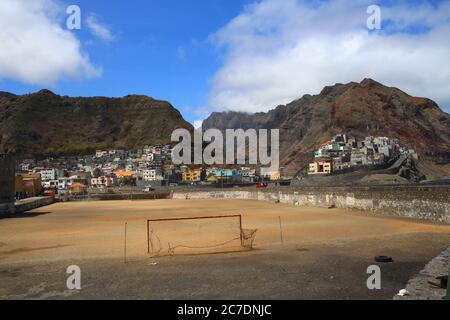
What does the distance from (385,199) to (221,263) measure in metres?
17.9

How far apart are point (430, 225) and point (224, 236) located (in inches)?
385

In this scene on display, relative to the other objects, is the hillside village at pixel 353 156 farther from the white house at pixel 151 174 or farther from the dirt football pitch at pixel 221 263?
the dirt football pitch at pixel 221 263

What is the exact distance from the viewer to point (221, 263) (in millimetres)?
11648

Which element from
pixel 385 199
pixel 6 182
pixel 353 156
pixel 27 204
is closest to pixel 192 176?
pixel 353 156

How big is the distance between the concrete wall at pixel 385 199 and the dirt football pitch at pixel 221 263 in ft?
5.52

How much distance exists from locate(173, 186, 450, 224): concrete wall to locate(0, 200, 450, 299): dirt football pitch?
1.68 m

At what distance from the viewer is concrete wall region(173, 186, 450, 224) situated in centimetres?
2094

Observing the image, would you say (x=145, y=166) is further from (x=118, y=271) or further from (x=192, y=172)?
(x=118, y=271)

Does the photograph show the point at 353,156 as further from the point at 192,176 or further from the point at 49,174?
the point at 49,174

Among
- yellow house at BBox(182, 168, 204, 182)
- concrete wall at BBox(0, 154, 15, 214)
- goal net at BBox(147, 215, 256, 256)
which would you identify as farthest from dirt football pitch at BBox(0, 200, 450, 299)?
yellow house at BBox(182, 168, 204, 182)

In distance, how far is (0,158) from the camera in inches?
1357

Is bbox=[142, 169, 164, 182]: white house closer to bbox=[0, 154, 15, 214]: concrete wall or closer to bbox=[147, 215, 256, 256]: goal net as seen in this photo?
bbox=[0, 154, 15, 214]: concrete wall

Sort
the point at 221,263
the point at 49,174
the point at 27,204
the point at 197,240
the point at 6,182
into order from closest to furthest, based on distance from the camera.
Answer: the point at 221,263 → the point at 197,240 → the point at 6,182 → the point at 27,204 → the point at 49,174
